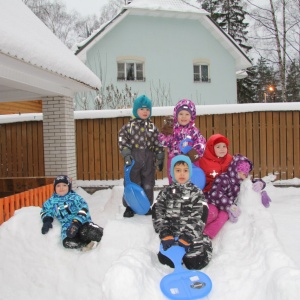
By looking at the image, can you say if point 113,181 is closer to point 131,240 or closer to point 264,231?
point 131,240

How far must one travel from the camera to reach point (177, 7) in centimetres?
1450

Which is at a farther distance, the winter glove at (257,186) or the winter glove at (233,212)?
the winter glove at (257,186)

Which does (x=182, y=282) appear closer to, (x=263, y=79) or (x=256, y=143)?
(x=256, y=143)

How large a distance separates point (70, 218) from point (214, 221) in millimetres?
1741

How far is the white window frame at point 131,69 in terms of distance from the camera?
14672mm

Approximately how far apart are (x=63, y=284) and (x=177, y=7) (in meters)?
13.5

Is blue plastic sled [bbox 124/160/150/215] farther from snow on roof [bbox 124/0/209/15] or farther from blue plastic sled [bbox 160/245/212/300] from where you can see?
snow on roof [bbox 124/0/209/15]

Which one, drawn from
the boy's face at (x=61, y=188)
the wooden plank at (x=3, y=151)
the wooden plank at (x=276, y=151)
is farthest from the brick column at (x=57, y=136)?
the wooden plank at (x=276, y=151)

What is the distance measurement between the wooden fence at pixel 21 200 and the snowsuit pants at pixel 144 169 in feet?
5.83

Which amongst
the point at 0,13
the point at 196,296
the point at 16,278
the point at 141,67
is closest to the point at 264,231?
the point at 196,296

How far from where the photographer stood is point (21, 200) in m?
5.16

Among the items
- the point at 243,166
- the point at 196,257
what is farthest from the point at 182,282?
the point at 243,166

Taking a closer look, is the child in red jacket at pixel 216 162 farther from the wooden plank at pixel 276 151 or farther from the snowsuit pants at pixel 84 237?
the wooden plank at pixel 276 151

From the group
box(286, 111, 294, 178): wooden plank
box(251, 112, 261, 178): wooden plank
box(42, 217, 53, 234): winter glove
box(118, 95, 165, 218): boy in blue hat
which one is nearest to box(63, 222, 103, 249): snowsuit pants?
box(42, 217, 53, 234): winter glove
